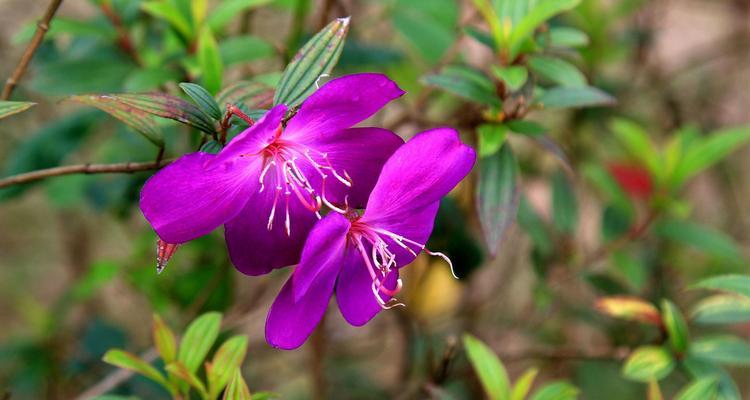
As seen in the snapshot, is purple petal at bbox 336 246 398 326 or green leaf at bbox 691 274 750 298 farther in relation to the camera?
green leaf at bbox 691 274 750 298

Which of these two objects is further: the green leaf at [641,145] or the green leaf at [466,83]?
the green leaf at [641,145]

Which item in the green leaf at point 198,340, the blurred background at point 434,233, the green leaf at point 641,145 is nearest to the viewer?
the green leaf at point 198,340

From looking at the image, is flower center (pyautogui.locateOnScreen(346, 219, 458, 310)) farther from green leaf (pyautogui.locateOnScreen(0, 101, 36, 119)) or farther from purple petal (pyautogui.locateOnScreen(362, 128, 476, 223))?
green leaf (pyautogui.locateOnScreen(0, 101, 36, 119))

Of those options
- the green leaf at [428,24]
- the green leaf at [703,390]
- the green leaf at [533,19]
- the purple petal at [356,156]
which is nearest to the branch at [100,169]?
the purple petal at [356,156]

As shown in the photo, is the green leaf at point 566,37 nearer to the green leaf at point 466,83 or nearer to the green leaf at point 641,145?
the green leaf at point 466,83

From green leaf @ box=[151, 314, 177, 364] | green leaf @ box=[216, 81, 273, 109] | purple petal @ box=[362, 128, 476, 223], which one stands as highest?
green leaf @ box=[216, 81, 273, 109]

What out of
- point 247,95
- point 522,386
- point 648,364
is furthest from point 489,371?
point 247,95


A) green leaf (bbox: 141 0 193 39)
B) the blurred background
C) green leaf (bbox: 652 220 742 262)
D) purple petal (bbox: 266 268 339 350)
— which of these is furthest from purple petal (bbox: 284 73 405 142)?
green leaf (bbox: 652 220 742 262)

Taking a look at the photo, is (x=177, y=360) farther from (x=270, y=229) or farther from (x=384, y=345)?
(x=384, y=345)
